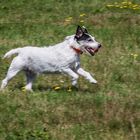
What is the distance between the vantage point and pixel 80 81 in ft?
48.5

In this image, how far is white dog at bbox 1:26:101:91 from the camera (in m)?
13.6

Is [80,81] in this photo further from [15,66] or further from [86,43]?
[15,66]

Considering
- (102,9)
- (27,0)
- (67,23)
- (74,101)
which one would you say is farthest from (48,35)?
(74,101)

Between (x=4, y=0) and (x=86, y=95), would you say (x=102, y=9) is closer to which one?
(x=4, y=0)

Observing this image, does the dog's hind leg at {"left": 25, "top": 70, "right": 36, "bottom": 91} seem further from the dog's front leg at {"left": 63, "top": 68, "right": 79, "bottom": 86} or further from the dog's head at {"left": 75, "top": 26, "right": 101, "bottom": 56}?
the dog's head at {"left": 75, "top": 26, "right": 101, "bottom": 56}

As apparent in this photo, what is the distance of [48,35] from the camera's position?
19469 mm

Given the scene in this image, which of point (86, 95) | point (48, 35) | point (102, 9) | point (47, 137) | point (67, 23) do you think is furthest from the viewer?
Result: point (102, 9)

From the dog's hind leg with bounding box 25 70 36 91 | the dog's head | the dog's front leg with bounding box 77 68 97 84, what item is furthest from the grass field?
the dog's head

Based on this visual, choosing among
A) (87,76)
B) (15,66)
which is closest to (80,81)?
(87,76)

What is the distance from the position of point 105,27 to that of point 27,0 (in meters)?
5.03

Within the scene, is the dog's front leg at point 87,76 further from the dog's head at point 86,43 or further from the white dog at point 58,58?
the dog's head at point 86,43

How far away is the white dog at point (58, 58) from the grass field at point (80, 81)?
43 centimetres

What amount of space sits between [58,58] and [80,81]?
1380 millimetres

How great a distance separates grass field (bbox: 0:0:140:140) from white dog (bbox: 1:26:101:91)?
426mm
